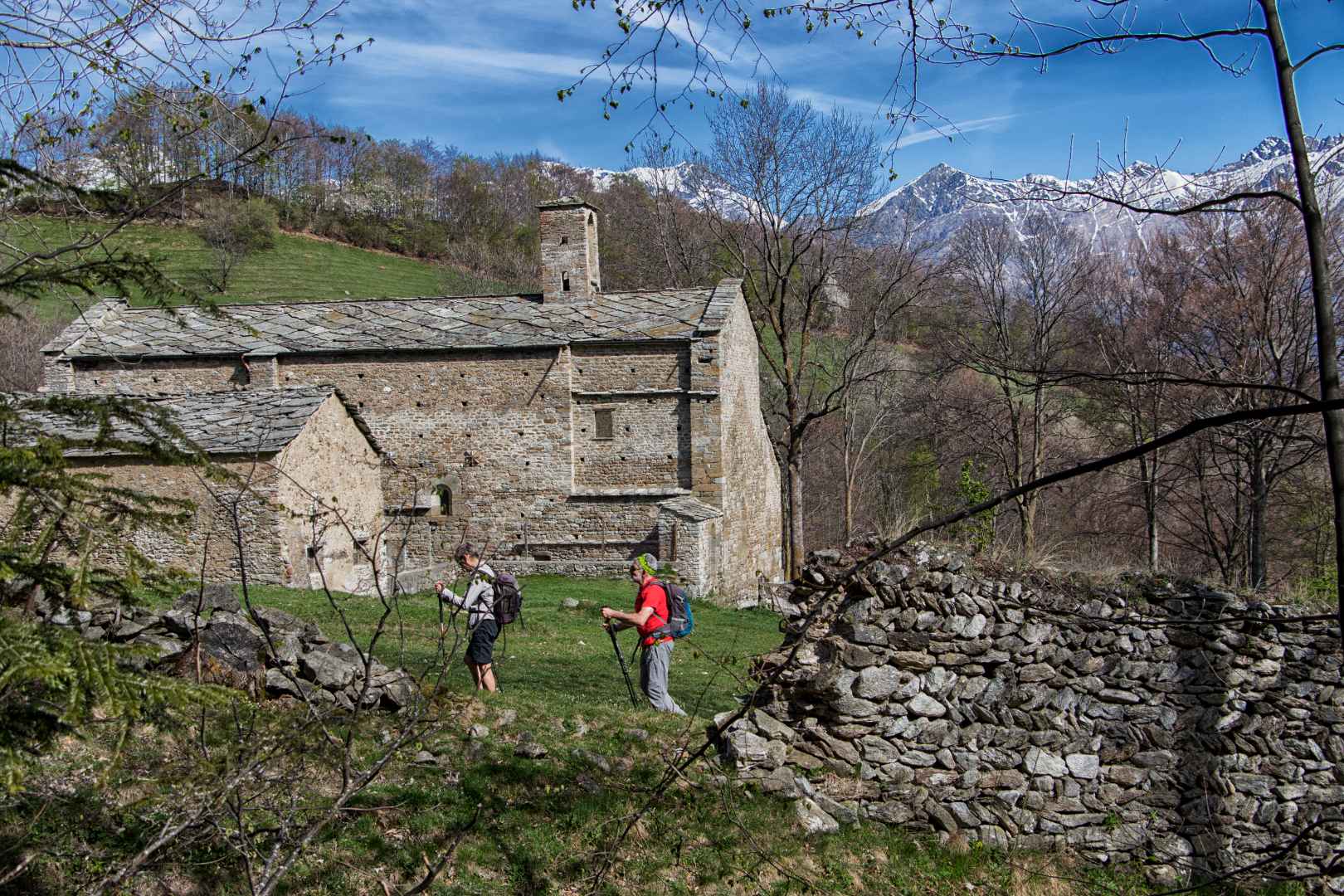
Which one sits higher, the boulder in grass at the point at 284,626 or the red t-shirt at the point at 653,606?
the red t-shirt at the point at 653,606

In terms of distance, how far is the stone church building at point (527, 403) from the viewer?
66.5ft

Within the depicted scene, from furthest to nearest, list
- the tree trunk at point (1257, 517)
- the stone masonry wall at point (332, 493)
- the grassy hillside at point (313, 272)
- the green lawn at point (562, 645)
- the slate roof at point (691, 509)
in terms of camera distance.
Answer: the grassy hillside at point (313, 272) < the slate roof at point (691, 509) < the tree trunk at point (1257, 517) < the stone masonry wall at point (332, 493) < the green lawn at point (562, 645)

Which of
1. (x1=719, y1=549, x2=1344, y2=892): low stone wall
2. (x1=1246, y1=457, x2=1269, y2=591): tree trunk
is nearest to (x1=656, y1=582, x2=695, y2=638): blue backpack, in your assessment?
(x1=719, y1=549, x2=1344, y2=892): low stone wall

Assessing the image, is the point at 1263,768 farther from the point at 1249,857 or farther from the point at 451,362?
the point at 451,362

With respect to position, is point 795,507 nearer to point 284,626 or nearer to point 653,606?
point 653,606

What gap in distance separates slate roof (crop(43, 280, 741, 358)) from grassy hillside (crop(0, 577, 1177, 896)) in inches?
505

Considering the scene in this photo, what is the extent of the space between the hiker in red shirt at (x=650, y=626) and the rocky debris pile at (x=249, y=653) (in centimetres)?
191

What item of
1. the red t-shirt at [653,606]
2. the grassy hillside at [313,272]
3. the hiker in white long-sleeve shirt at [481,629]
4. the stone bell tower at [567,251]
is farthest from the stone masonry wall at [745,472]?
the grassy hillside at [313,272]

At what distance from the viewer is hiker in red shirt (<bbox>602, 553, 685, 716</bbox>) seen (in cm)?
813

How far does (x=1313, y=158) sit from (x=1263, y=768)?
511 cm

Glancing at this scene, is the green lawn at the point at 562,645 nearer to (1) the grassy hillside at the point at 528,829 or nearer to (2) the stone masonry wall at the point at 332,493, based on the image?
(1) the grassy hillside at the point at 528,829

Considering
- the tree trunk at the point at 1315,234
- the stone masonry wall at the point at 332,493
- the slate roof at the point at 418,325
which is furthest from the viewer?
the slate roof at the point at 418,325

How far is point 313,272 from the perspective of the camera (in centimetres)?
4841

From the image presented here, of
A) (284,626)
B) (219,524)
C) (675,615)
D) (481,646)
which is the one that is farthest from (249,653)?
(219,524)
